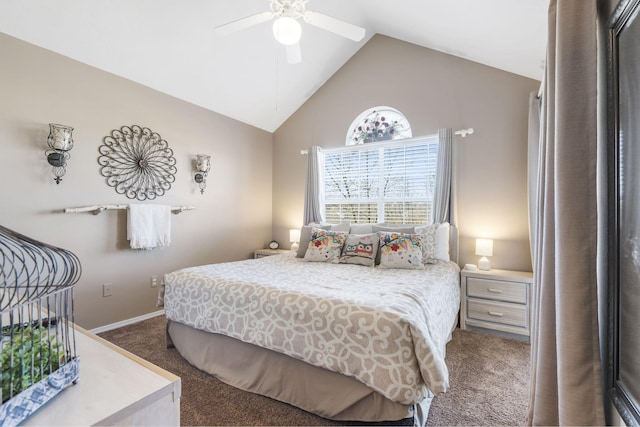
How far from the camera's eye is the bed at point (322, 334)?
4.71ft

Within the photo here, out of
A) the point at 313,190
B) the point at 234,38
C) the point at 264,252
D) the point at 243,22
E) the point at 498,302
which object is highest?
the point at 234,38

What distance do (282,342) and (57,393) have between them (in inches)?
44.6

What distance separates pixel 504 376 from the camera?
213cm

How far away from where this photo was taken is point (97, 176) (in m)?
2.87

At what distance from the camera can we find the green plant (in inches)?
25.2

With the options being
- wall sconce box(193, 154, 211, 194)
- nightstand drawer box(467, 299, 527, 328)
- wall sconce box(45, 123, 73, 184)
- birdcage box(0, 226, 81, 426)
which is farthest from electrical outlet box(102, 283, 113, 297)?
nightstand drawer box(467, 299, 527, 328)

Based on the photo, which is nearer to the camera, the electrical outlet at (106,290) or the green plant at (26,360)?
the green plant at (26,360)

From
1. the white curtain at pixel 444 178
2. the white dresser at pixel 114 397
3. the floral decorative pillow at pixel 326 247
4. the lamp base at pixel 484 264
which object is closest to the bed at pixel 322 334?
the floral decorative pillow at pixel 326 247

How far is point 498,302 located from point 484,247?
57 cm

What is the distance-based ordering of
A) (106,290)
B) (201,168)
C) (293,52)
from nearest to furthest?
1. (293,52)
2. (106,290)
3. (201,168)

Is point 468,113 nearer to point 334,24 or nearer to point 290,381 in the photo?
point 334,24

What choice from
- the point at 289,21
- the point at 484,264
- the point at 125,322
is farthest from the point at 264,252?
the point at 289,21

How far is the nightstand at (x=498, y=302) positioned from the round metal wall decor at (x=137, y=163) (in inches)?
137

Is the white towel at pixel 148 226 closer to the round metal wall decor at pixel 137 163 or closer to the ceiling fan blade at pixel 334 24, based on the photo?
the round metal wall decor at pixel 137 163
